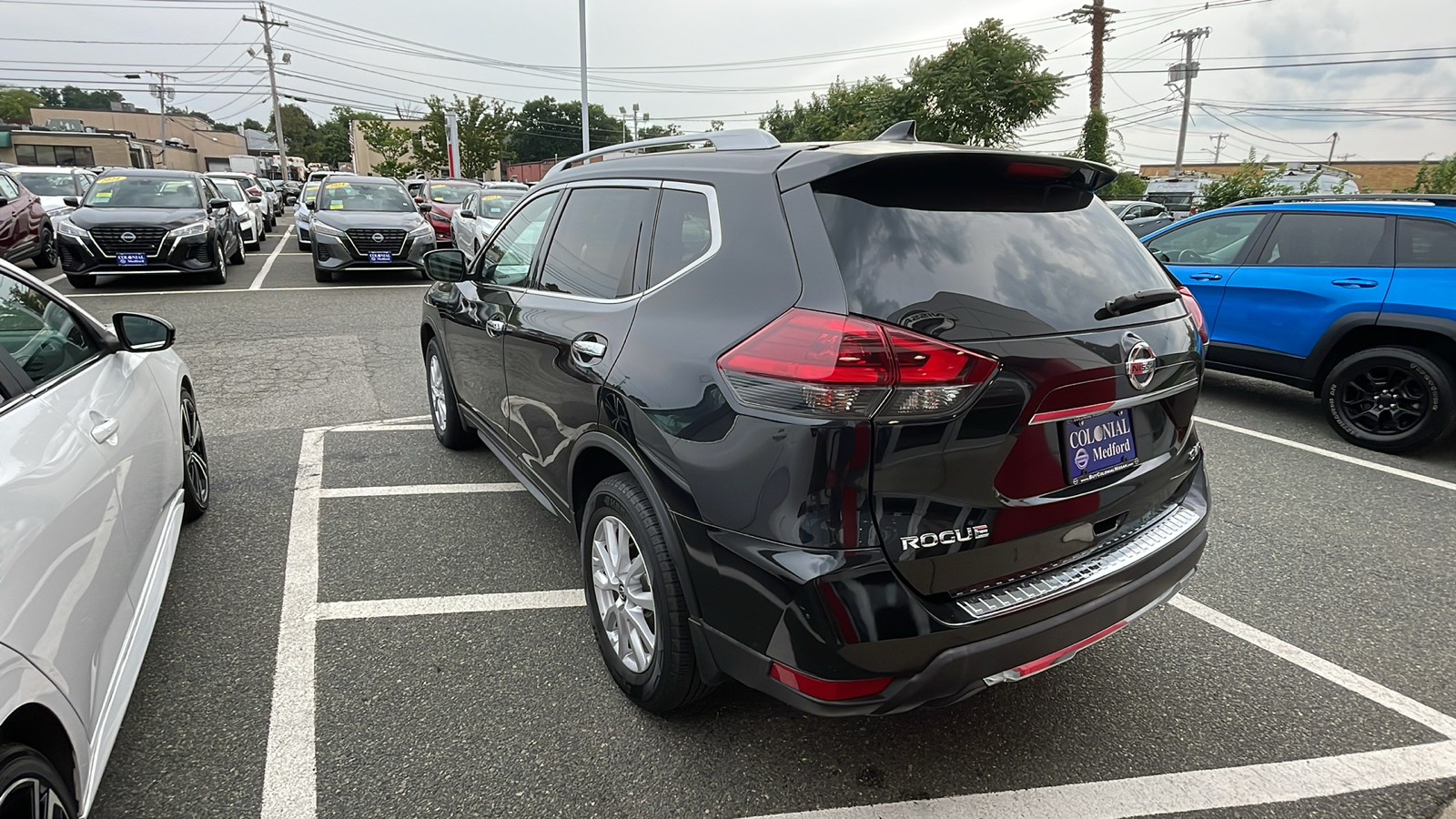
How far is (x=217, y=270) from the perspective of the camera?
11508mm

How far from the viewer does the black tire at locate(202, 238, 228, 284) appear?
11422 millimetres

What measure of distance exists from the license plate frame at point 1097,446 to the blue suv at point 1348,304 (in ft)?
15.1

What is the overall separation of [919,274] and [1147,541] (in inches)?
43.4

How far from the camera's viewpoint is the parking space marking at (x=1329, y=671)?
8.63 ft

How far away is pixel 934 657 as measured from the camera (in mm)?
1869

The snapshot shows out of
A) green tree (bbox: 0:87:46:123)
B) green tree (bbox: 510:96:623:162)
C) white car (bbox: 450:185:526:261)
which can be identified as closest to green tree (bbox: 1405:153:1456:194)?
white car (bbox: 450:185:526:261)

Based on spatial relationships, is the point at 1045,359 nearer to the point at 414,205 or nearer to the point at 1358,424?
the point at 1358,424

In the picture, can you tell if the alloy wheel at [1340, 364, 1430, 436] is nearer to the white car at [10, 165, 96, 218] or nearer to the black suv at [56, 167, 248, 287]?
the black suv at [56, 167, 248, 287]

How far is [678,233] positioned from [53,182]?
19.6 metres

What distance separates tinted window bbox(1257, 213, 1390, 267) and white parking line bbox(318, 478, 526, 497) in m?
5.93

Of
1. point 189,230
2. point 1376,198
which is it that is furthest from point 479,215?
point 1376,198

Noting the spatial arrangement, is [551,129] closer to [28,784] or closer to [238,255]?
[238,255]

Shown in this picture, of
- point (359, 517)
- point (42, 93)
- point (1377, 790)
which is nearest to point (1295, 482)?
point (1377, 790)

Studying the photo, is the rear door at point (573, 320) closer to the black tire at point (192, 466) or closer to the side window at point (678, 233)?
the side window at point (678, 233)
